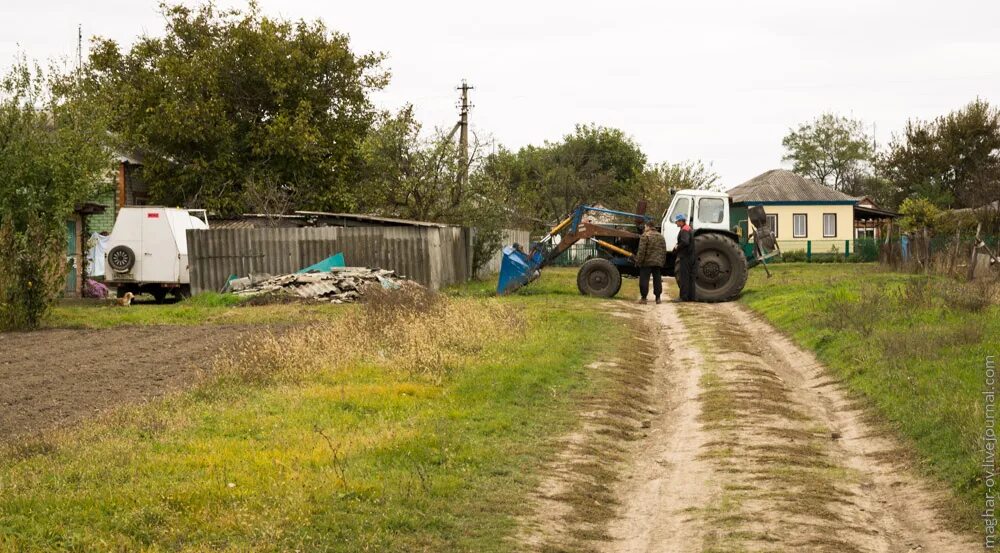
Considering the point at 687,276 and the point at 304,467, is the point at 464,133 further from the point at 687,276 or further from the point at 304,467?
the point at 304,467

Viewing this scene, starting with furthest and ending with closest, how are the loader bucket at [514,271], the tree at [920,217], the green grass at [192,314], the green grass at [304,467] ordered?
the tree at [920,217], the loader bucket at [514,271], the green grass at [192,314], the green grass at [304,467]

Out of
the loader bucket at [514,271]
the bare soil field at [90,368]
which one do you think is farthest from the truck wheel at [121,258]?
the loader bucket at [514,271]

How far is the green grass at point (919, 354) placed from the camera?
9.95 metres

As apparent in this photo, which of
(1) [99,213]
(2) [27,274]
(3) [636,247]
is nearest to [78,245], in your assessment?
(1) [99,213]

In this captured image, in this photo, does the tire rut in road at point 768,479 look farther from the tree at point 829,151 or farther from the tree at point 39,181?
the tree at point 829,151

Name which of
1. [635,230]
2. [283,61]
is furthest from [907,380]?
[283,61]

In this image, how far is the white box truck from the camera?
28.3 metres

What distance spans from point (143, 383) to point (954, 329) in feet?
34.5

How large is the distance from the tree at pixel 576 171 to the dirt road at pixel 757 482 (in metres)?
41.1

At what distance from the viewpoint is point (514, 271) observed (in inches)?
1093

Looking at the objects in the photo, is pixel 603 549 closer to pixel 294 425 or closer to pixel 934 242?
pixel 294 425

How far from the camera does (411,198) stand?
36844 millimetres

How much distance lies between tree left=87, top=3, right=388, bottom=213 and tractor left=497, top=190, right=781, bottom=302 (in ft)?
46.8

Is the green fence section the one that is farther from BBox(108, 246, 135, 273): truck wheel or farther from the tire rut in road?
the tire rut in road
